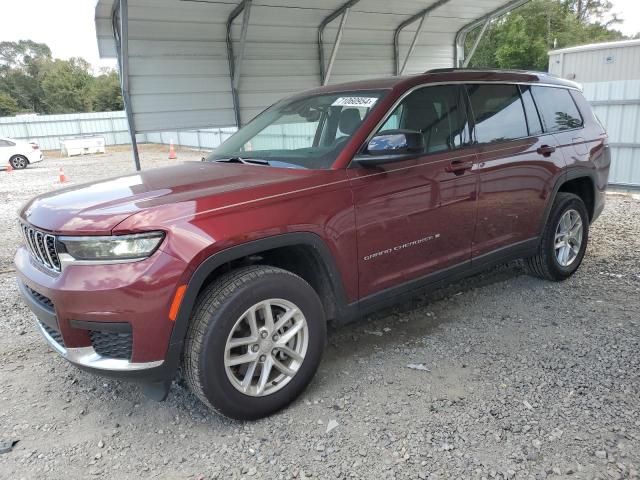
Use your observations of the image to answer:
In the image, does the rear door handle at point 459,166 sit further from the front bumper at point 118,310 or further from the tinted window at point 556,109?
the front bumper at point 118,310

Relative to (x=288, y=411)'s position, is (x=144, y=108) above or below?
above

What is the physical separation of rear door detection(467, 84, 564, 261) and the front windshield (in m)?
1.03

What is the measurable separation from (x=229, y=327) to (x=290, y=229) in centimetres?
63

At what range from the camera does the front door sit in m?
3.15

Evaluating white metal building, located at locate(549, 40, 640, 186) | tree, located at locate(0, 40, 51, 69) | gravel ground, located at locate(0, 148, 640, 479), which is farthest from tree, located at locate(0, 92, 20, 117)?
gravel ground, located at locate(0, 148, 640, 479)

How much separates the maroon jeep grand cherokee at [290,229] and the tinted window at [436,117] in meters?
0.01

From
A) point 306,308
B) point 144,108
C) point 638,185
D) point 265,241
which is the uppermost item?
point 144,108

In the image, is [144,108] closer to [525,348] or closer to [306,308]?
[306,308]

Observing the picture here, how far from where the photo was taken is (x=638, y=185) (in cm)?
955

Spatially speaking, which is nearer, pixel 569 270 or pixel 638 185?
pixel 569 270

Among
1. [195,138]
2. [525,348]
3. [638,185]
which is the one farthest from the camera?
[195,138]

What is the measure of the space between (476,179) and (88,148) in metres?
26.6

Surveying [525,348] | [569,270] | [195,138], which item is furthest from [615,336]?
[195,138]

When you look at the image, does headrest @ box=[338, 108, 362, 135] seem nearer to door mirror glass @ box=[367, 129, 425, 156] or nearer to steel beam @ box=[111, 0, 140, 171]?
door mirror glass @ box=[367, 129, 425, 156]
